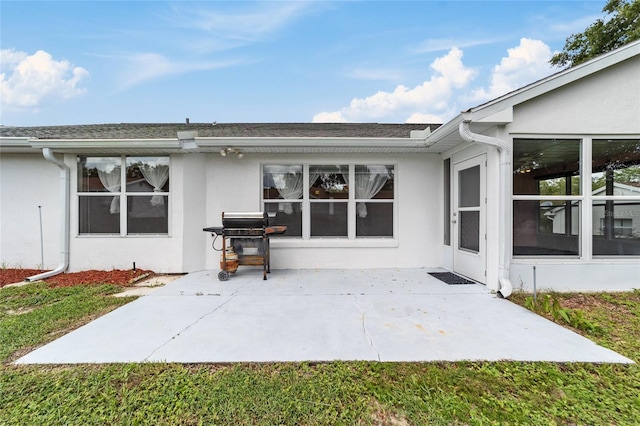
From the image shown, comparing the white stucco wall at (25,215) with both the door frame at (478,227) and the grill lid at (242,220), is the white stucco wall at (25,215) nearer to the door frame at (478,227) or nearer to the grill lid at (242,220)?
the grill lid at (242,220)

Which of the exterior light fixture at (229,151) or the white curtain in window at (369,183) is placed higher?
the exterior light fixture at (229,151)

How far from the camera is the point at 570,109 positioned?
445 cm

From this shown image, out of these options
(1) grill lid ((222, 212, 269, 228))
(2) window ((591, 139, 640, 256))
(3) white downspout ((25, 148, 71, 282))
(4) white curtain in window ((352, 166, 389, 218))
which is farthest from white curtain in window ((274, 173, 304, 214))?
(2) window ((591, 139, 640, 256))

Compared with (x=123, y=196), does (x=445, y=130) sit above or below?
above

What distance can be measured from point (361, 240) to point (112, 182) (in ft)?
18.7

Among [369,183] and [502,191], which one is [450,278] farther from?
[369,183]

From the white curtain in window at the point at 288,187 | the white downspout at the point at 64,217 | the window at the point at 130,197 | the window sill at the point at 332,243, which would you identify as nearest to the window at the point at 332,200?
the white curtain in window at the point at 288,187

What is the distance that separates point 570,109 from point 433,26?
715 centimetres

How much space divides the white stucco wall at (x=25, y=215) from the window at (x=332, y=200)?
4.81 meters

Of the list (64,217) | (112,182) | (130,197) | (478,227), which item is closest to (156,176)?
(130,197)

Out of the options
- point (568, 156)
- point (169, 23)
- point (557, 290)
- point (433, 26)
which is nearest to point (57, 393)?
point (557, 290)

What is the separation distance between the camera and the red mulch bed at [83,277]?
5180 mm

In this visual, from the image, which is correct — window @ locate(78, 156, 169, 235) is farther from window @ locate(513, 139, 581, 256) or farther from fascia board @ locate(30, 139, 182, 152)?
window @ locate(513, 139, 581, 256)

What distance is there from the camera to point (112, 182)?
602cm
